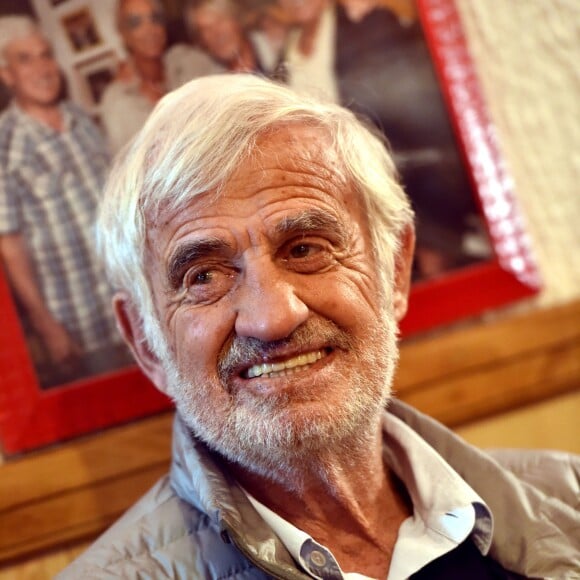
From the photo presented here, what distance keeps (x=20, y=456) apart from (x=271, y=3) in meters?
0.94

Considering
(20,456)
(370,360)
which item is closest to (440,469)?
(370,360)

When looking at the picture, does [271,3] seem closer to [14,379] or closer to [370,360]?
[370,360]

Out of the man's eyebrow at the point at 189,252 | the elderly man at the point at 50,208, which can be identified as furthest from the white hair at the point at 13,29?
the man's eyebrow at the point at 189,252

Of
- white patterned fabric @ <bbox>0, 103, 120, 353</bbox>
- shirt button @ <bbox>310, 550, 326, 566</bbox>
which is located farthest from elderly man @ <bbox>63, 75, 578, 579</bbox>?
white patterned fabric @ <bbox>0, 103, 120, 353</bbox>

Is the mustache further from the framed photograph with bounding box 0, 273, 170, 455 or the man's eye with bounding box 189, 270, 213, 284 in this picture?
the framed photograph with bounding box 0, 273, 170, 455

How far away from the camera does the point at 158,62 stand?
1289 mm

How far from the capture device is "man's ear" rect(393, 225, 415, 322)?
1.20 m

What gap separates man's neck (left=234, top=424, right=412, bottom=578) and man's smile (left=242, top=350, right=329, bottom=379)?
0.14 meters

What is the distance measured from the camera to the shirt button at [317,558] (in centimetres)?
99

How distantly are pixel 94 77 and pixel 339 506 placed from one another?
840 mm

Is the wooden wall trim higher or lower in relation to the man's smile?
lower

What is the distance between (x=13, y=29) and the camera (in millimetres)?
1219

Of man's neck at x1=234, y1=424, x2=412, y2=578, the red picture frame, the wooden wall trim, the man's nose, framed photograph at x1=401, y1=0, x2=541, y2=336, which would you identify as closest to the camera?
the man's nose

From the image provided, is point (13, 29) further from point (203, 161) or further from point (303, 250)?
point (303, 250)
